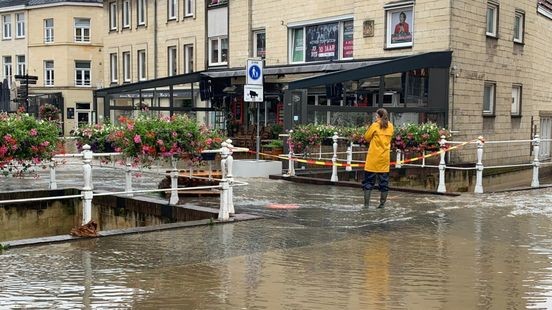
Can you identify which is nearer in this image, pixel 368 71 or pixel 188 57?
pixel 368 71

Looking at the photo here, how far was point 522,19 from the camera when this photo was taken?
26031 mm

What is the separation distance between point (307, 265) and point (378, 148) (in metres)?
4.74

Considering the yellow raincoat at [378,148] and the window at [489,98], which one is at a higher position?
the window at [489,98]

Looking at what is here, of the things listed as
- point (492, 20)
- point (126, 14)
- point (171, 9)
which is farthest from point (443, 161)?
point (126, 14)

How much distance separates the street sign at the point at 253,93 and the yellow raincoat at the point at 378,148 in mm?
4773

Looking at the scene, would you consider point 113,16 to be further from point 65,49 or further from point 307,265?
point 307,265

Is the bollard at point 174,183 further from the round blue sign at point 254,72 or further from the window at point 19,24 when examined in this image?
the window at point 19,24

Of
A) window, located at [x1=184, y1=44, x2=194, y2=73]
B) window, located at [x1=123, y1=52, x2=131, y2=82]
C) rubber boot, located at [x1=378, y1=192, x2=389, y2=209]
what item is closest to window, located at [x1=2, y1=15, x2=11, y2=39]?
window, located at [x1=123, y1=52, x2=131, y2=82]

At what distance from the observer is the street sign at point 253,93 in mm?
15903

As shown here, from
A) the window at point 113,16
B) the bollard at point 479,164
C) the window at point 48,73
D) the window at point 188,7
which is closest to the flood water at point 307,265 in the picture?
the bollard at point 479,164

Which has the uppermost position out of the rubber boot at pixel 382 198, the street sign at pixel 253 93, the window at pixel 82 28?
the window at pixel 82 28

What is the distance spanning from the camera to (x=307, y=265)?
294 inches

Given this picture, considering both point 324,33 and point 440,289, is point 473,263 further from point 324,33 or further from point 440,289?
point 324,33

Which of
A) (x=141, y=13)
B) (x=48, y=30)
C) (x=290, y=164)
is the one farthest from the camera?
(x=48, y=30)
